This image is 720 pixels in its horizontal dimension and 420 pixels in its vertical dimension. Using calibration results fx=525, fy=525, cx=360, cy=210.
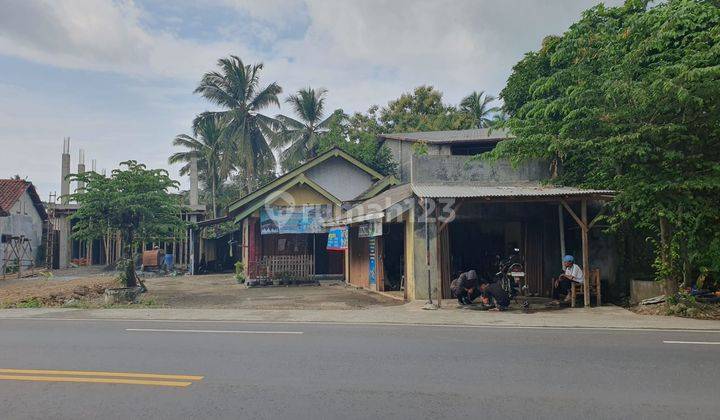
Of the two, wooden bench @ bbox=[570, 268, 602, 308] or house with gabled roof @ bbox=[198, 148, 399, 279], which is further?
house with gabled roof @ bbox=[198, 148, 399, 279]

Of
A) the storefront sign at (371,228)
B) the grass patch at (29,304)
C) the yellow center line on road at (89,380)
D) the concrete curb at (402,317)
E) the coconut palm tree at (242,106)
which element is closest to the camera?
the yellow center line on road at (89,380)

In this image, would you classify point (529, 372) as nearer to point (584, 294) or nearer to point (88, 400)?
point (88, 400)

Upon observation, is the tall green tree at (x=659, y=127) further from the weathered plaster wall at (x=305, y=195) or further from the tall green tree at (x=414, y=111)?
the tall green tree at (x=414, y=111)

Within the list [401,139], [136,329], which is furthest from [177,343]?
[401,139]

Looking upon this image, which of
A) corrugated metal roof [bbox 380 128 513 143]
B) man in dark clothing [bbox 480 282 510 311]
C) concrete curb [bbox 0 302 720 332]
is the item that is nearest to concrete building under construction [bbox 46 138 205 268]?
corrugated metal roof [bbox 380 128 513 143]

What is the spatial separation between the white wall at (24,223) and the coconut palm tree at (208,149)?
1126cm

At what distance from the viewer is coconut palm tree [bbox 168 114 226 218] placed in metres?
39.1

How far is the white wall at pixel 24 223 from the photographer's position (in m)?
28.2

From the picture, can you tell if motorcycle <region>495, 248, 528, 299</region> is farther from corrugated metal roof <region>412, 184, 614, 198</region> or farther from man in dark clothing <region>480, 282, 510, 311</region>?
corrugated metal roof <region>412, 184, 614, 198</region>

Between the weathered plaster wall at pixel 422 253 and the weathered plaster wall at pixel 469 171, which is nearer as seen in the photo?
the weathered plaster wall at pixel 422 253

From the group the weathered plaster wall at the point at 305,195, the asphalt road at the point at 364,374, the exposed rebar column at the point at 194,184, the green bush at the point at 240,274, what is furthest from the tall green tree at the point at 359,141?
the asphalt road at the point at 364,374

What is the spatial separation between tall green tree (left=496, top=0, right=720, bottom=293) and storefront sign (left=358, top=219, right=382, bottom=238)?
14.9 feet

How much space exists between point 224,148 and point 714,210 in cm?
3233

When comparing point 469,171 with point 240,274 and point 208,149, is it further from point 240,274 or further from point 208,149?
point 208,149
